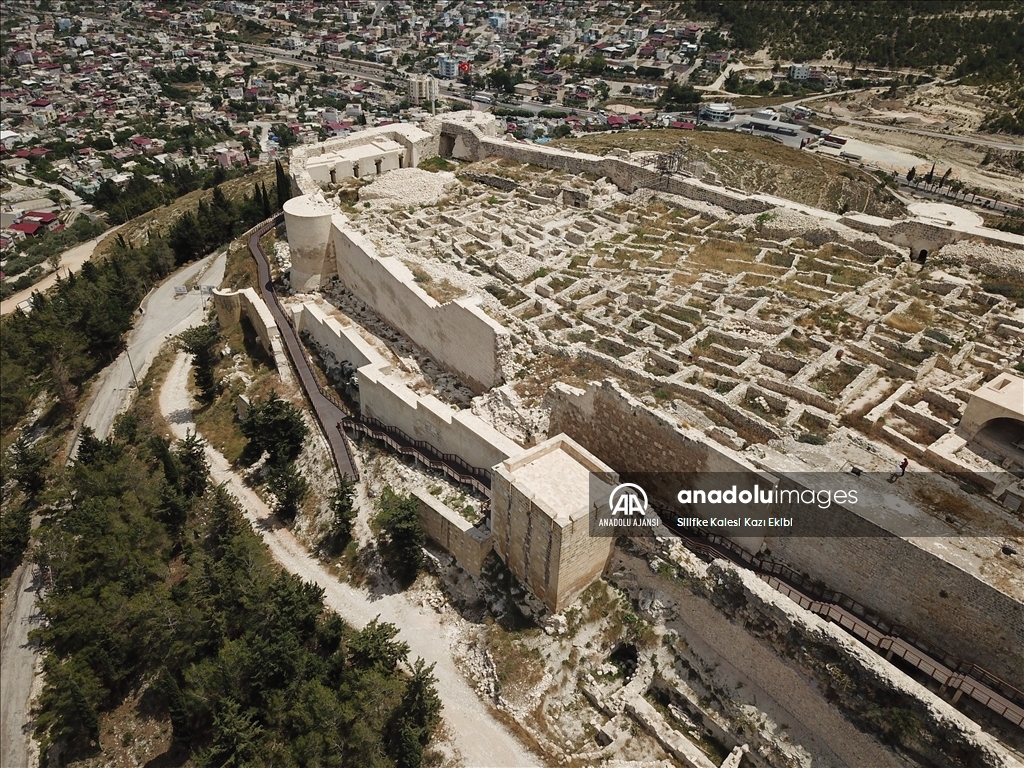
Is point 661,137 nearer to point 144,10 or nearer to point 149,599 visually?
point 149,599

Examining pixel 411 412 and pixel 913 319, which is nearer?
pixel 913 319

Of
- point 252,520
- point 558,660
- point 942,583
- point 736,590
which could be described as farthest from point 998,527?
point 252,520

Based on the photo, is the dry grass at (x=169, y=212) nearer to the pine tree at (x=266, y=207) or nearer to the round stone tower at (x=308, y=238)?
the pine tree at (x=266, y=207)

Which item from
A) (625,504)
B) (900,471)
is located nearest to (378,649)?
(625,504)

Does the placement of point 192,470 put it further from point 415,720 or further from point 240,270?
point 240,270

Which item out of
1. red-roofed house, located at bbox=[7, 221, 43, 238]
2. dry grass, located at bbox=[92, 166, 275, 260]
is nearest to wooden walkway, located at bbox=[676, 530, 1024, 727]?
dry grass, located at bbox=[92, 166, 275, 260]

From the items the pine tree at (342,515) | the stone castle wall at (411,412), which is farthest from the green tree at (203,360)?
the pine tree at (342,515)
